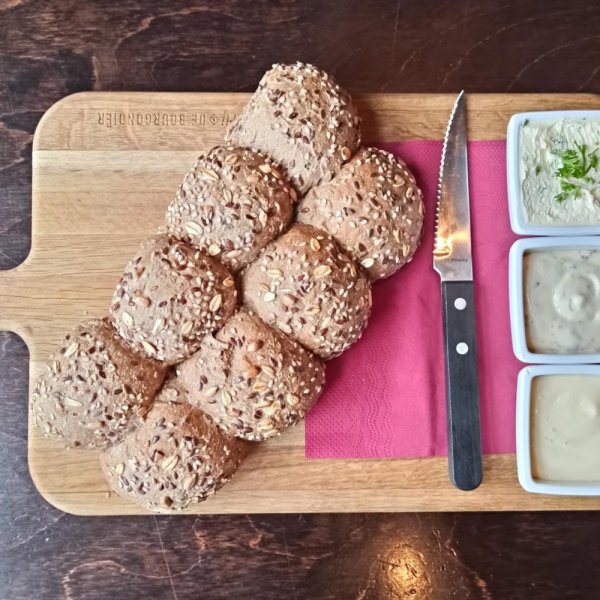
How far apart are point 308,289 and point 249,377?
0.80ft

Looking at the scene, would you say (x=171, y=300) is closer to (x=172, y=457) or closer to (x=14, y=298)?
(x=172, y=457)

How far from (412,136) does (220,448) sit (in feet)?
3.22

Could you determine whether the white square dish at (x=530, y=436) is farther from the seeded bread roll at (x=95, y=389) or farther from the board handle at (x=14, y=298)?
the board handle at (x=14, y=298)

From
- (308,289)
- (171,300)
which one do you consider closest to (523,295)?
(308,289)

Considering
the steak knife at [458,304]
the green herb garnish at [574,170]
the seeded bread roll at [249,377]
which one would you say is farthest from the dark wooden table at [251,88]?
the seeded bread roll at [249,377]

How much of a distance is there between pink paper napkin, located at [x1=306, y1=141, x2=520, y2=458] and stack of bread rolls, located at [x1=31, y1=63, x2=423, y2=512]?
6.1 inches

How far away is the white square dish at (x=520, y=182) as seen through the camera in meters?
1.68

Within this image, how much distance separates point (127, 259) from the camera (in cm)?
173

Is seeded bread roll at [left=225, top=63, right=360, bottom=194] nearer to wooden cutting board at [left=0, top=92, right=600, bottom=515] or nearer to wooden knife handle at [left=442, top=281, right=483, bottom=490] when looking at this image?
wooden cutting board at [left=0, top=92, right=600, bottom=515]

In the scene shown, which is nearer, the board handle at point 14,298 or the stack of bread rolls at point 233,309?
the stack of bread rolls at point 233,309

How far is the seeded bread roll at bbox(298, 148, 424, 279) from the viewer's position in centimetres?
157

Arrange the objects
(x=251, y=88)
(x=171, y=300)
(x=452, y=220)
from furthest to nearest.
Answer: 1. (x=251, y=88)
2. (x=452, y=220)
3. (x=171, y=300)

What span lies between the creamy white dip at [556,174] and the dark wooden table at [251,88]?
24cm

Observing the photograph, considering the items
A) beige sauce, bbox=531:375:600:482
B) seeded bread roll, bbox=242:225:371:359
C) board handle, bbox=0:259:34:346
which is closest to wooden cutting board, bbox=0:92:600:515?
board handle, bbox=0:259:34:346
